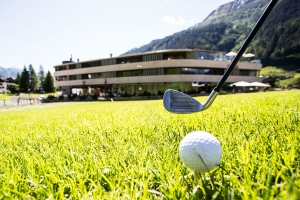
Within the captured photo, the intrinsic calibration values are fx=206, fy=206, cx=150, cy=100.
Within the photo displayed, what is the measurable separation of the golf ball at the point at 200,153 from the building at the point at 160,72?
44089mm

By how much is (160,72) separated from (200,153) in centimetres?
4773

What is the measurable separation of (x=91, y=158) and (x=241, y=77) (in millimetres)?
57925

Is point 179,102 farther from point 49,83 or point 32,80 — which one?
point 32,80

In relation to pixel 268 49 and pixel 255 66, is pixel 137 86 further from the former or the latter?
pixel 268 49

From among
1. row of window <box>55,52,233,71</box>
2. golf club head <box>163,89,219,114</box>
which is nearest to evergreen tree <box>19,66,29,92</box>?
row of window <box>55,52,233,71</box>

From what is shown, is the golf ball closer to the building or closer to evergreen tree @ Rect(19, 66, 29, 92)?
the building

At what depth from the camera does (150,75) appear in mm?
49688

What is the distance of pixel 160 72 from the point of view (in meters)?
48.5

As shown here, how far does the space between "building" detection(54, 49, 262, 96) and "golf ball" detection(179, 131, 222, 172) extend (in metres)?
44.1

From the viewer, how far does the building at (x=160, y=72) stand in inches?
1847

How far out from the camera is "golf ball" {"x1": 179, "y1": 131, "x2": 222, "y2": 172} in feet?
4.11

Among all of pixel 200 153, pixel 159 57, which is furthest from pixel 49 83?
pixel 200 153

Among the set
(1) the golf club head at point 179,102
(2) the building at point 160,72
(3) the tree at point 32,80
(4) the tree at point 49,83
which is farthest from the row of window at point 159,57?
(3) the tree at point 32,80

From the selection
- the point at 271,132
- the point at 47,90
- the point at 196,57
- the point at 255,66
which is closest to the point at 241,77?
the point at 255,66
